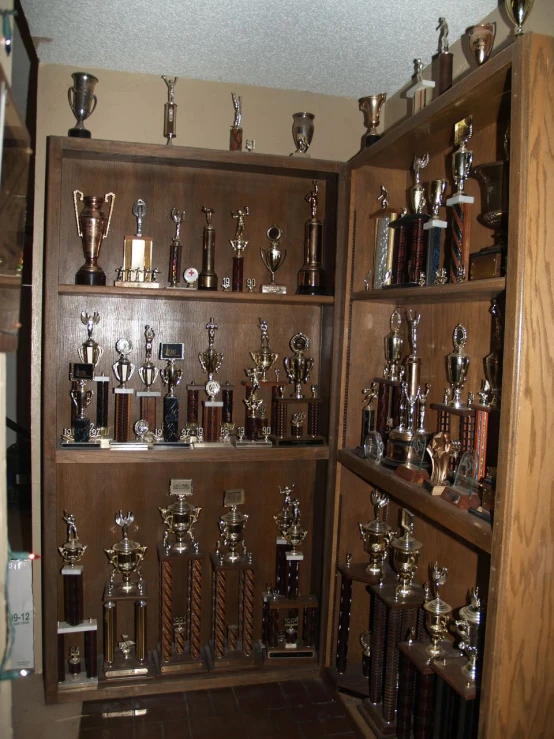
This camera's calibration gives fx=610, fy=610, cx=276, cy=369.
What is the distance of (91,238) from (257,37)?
3.11 ft

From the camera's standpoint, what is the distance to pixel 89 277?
228cm

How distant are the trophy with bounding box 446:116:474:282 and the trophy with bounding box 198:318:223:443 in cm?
106

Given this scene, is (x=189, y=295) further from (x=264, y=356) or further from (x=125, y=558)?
(x=125, y=558)

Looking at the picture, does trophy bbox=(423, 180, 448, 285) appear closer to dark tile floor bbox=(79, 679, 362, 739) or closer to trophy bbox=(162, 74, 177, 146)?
trophy bbox=(162, 74, 177, 146)

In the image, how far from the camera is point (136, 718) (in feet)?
7.23

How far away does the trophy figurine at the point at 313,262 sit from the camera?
2.47m

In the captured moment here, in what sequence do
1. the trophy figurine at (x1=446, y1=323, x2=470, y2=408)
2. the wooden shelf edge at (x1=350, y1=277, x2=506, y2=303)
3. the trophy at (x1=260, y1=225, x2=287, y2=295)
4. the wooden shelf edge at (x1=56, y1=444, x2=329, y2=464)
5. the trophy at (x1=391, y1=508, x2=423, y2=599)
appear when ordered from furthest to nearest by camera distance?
1. the trophy at (x1=260, y1=225, x2=287, y2=295)
2. the wooden shelf edge at (x1=56, y1=444, x2=329, y2=464)
3. the trophy at (x1=391, y1=508, x2=423, y2=599)
4. the trophy figurine at (x1=446, y1=323, x2=470, y2=408)
5. the wooden shelf edge at (x1=350, y1=277, x2=506, y2=303)

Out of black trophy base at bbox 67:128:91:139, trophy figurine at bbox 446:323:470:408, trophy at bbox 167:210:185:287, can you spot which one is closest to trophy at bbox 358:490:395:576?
trophy figurine at bbox 446:323:470:408

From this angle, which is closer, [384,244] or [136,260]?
[384,244]

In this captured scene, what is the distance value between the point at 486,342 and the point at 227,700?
164 cm

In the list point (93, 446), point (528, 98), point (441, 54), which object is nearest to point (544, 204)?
point (528, 98)

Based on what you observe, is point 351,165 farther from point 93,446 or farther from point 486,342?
point 93,446

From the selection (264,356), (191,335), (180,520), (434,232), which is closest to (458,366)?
(434,232)

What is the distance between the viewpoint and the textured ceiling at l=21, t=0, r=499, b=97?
198 centimetres
